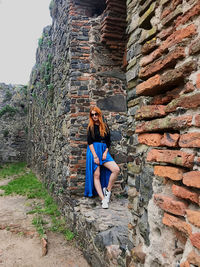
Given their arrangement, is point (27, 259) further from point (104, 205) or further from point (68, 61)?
point (68, 61)

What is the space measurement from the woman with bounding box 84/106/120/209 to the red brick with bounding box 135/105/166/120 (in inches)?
92.8

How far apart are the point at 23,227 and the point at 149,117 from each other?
143 inches

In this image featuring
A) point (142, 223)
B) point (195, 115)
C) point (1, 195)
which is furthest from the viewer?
point (1, 195)

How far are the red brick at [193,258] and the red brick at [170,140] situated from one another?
55 centimetres

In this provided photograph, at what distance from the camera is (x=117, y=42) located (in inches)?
181

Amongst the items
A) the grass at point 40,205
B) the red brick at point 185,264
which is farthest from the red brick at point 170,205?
the grass at point 40,205

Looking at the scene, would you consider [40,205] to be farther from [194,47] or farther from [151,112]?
[194,47]

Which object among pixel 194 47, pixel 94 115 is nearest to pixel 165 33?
pixel 194 47

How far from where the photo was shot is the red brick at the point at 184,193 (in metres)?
1.21

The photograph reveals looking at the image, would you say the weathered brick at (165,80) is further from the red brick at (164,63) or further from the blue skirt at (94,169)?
the blue skirt at (94,169)

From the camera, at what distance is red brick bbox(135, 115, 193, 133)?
130cm

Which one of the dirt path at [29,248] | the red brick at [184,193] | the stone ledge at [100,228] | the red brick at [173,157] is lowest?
the dirt path at [29,248]

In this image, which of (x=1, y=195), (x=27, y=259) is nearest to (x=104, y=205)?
(x=27, y=259)

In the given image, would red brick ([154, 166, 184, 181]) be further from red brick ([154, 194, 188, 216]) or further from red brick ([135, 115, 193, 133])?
red brick ([135, 115, 193, 133])
